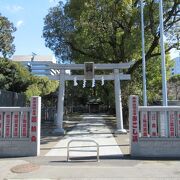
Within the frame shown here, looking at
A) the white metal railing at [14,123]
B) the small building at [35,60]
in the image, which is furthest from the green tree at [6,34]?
the small building at [35,60]

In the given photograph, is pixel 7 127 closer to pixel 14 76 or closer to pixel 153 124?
pixel 153 124

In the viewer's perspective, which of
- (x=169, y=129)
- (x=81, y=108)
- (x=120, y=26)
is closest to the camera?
(x=169, y=129)

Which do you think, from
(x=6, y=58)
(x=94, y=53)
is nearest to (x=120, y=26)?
(x=94, y=53)

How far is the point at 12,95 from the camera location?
26016 mm

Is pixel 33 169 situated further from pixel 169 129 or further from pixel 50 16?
pixel 50 16

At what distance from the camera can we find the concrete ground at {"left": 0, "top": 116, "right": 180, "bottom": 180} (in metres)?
9.93

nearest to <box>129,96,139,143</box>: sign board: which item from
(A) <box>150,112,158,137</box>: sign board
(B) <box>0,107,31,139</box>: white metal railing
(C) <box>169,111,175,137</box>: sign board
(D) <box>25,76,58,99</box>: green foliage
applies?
(A) <box>150,112,158,137</box>: sign board

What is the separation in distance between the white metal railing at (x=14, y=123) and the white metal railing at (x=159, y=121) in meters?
3.99

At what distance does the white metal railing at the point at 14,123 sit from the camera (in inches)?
541

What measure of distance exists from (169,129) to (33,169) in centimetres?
521

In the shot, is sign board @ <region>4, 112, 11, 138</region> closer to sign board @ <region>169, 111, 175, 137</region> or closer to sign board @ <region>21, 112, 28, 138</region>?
sign board @ <region>21, 112, 28, 138</region>

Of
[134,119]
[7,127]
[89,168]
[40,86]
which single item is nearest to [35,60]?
[40,86]

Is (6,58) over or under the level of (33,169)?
over

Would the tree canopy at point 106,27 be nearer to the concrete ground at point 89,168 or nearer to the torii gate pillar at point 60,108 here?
the torii gate pillar at point 60,108
